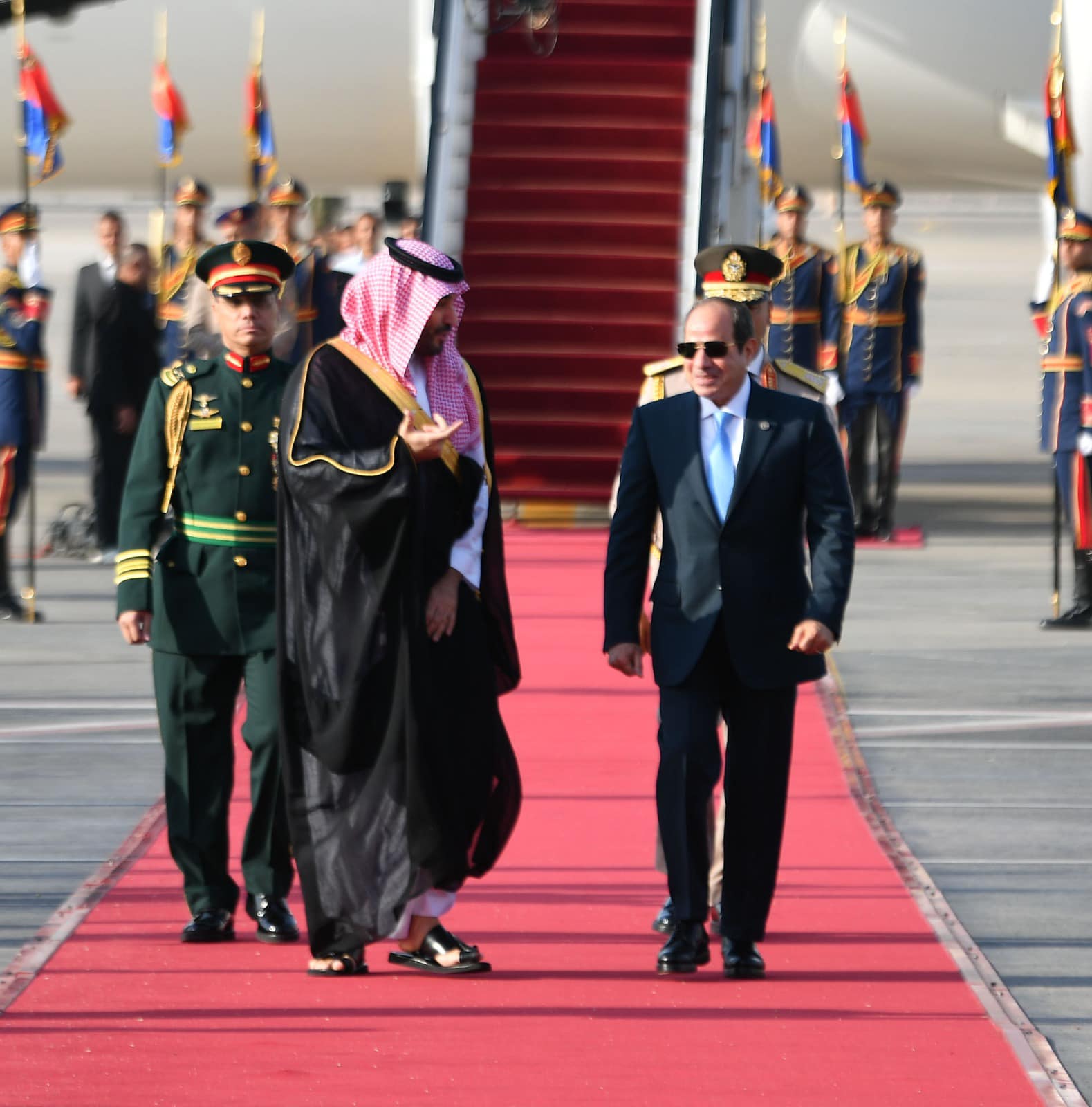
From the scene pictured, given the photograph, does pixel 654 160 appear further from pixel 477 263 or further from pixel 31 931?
pixel 31 931

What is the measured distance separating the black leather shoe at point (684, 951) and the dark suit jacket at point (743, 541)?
58 cm

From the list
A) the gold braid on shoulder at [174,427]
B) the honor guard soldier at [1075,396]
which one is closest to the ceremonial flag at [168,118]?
the honor guard soldier at [1075,396]

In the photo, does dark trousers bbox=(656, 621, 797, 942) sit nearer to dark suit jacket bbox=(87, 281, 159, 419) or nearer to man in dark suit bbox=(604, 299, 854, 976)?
man in dark suit bbox=(604, 299, 854, 976)

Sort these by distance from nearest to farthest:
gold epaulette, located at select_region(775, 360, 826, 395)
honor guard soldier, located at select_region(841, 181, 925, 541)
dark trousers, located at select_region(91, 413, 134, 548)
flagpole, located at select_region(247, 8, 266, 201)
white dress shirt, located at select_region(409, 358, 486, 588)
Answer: white dress shirt, located at select_region(409, 358, 486, 588)
gold epaulette, located at select_region(775, 360, 826, 395)
dark trousers, located at select_region(91, 413, 134, 548)
honor guard soldier, located at select_region(841, 181, 925, 541)
flagpole, located at select_region(247, 8, 266, 201)

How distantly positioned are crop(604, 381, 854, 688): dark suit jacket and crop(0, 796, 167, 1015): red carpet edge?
1.52 meters

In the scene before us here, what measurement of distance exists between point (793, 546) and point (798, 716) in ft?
11.0

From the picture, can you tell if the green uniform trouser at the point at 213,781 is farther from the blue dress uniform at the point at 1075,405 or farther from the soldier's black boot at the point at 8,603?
the blue dress uniform at the point at 1075,405

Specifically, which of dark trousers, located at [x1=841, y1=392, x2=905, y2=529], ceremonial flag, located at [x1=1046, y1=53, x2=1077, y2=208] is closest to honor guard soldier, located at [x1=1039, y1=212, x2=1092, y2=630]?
ceremonial flag, located at [x1=1046, y1=53, x2=1077, y2=208]

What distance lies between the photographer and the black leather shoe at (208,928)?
5.79 m

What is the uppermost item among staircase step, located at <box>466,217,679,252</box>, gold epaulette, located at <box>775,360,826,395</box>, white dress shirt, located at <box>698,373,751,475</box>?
staircase step, located at <box>466,217,679,252</box>

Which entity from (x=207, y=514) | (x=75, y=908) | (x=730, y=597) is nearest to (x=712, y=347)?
(x=730, y=597)

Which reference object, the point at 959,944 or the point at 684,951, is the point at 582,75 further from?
the point at 684,951

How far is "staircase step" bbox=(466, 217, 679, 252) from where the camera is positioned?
48.8 feet

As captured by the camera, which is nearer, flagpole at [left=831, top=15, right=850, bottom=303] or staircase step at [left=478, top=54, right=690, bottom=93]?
flagpole at [left=831, top=15, right=850, bottom=303]
